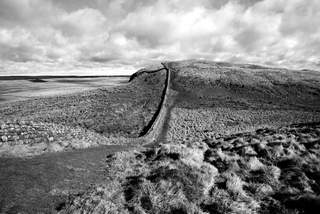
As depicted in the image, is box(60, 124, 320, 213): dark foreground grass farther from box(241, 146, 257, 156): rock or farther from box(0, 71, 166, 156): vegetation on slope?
box(0, 71, 166, 156): vegetation on slope

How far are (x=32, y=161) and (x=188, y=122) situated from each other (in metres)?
17.7

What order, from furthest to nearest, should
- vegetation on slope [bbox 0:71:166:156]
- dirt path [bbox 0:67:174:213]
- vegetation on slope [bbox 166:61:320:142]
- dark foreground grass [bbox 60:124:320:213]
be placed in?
vegetation on slope [bbox 166:61:320:142], vegetation on slope [bbox 0:71:166:156], dirt path [bbox 0:67:174:213], dark foreground grass [bbox 60:124:320:213]

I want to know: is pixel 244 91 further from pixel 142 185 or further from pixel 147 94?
pixel 142 185

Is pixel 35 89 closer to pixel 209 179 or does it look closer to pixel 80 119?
pixel 80 119

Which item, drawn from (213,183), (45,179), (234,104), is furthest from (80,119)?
(234,104)

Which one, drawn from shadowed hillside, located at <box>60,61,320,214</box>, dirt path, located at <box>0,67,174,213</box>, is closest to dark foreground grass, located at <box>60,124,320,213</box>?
shadowed hillside, located at <box>60,61,320,214</box>

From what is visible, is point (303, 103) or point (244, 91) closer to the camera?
point (303, 103)

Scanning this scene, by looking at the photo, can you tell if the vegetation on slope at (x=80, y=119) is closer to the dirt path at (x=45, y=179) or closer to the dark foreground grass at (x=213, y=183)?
the dirt path at (x=45, y=179)

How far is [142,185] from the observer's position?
25.6 feet

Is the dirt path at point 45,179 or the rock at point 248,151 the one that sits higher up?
the rock at point 248,151

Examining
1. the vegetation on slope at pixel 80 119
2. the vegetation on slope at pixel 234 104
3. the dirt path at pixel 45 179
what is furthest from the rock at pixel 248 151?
the vegetation on slope at pixel 80 119

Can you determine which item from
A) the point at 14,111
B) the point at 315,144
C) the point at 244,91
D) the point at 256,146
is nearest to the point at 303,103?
the point at 244,91

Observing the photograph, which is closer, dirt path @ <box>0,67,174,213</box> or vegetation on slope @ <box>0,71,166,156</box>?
dirt path @ <box>0,67,174,213</box>

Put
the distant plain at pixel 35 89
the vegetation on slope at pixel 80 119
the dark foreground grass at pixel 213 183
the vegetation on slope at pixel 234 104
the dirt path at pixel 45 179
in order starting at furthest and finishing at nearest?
the distant plain at pixel 35 89 → the vegetation on slope at pixel 234 104 → the vegetation on slope at pixel 80 119 → the dirt path at pixel 45 179 → the dark foreground grass at pixel 213 183
